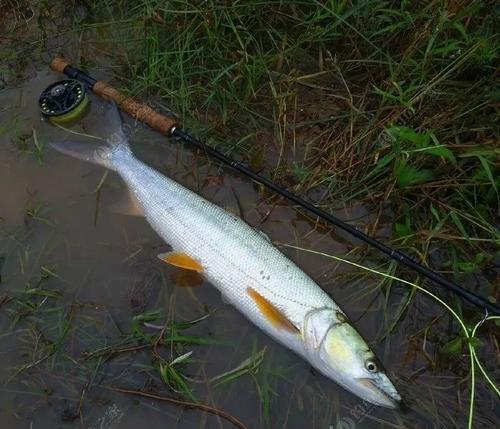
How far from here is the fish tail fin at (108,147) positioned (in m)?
3.22

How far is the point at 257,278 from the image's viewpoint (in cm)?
264

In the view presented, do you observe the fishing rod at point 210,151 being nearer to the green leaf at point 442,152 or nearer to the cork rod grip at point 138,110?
the cork rod grip at point 138,110

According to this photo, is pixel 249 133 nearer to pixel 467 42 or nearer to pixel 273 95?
pixel 273 95

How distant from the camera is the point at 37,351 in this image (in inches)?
112

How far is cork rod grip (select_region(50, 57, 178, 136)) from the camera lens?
124 inches

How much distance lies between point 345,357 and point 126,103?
2055 millimetres

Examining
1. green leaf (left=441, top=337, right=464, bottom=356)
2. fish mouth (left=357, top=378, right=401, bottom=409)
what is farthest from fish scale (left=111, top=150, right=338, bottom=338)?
green leaf (left=441, top=337, right=464, bottom=356)

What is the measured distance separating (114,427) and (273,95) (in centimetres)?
214

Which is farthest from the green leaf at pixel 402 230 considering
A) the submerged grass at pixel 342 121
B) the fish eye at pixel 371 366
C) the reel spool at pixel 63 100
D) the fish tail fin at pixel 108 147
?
the reel spool at pixel 63 100

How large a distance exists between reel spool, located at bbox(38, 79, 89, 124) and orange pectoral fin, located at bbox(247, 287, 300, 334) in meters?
1.86

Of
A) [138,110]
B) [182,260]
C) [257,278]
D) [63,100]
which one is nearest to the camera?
[257,278]

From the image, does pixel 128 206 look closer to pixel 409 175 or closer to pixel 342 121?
pixel 342 121

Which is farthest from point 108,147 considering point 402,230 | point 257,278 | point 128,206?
point 402,230

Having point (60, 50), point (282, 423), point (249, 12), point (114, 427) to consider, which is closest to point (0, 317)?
point (114, 427)
